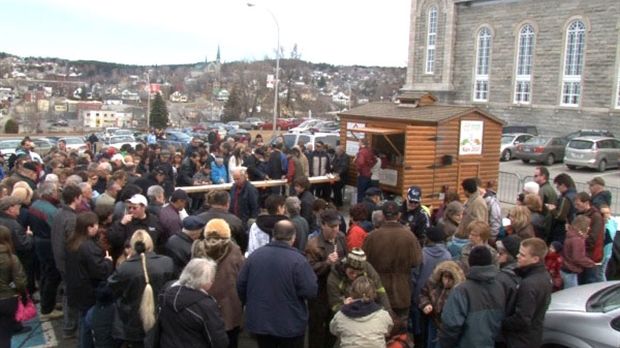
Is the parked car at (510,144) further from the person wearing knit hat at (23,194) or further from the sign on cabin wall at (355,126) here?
the person wearing knit hat at (23,194)

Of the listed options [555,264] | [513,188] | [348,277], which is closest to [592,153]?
[513,188]

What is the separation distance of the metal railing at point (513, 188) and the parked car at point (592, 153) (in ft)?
22.7

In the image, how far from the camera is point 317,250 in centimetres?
580

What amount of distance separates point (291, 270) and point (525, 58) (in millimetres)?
42112

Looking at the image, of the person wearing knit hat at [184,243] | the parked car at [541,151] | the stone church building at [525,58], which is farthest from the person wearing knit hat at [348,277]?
the stone church building at [525,58]

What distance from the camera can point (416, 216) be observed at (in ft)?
24.7

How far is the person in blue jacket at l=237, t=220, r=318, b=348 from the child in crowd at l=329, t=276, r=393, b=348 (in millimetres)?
437

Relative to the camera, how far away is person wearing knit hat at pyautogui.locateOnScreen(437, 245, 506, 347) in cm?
476

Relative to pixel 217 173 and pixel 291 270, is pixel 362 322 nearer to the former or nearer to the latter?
pixel 291 270

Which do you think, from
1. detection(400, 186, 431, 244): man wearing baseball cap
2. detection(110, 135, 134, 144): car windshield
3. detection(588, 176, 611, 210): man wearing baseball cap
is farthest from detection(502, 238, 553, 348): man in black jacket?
detection(110, 135, 134, 144): car windshield

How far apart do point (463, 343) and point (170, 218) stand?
12.1 ft

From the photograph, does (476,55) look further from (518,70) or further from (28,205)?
(28,205)

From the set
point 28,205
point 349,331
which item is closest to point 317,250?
point 349,331

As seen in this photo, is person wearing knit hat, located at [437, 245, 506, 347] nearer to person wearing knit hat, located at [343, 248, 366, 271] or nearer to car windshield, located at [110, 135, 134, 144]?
person wearing knit hat, located at [343, 248, 366, 271]
